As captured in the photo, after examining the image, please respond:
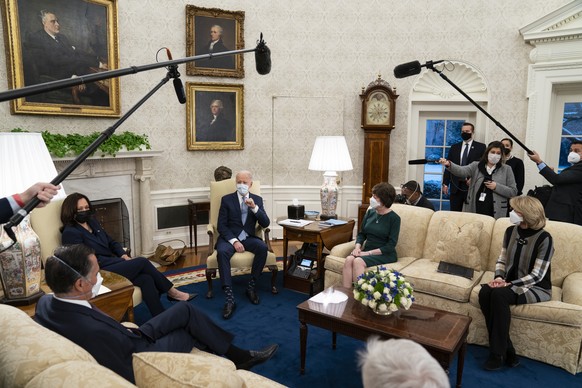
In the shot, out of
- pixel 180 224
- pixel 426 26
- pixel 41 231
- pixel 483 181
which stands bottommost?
pixel 180 224

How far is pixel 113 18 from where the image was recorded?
5.15 meters

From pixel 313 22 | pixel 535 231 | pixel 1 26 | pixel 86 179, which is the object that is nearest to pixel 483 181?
pixel 535 231

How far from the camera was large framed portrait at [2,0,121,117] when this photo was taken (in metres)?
4.45

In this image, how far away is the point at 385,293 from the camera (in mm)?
2734

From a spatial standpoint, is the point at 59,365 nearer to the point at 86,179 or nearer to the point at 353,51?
the point at 86,179

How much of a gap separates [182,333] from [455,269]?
2.34 metres

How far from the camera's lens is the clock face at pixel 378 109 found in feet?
20.1

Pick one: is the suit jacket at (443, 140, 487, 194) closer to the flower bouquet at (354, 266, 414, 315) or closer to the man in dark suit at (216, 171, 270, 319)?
the man in dark suit at (216, 171, 270, 319)

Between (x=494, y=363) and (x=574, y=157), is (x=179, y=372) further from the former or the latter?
(x=574, y=157)

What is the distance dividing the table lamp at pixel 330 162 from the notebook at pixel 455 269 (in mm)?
1454

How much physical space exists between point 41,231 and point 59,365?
102 inches

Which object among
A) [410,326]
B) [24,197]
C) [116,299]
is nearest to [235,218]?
[116,299]

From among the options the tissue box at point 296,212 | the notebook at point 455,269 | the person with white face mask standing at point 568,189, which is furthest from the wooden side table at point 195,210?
the person with white face mask standing at point 568,189

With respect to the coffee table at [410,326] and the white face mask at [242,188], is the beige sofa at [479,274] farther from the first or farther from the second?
the white face mask at [242,188]
